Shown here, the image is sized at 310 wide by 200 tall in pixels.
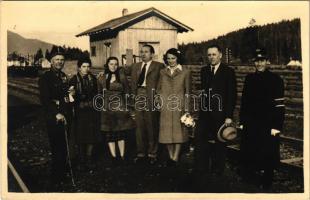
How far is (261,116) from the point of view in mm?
4059

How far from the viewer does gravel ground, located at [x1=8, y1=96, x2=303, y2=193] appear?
13.9 feet

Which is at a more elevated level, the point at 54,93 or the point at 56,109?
the point at 54,93

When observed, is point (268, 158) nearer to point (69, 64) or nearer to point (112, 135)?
point (112, 135)

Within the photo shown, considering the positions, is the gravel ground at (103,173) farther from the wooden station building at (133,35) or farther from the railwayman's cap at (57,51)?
the wooden station building at (133,35)

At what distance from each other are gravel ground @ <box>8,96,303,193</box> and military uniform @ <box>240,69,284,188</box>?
209mm

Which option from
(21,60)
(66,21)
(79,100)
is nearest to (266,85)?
(79,100)

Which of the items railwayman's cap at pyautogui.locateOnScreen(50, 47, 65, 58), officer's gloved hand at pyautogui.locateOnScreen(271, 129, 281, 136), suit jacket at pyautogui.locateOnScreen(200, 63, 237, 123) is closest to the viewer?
officer's gloved hand at pyautogui.locateOnScreen(271, 129, 281, 136)

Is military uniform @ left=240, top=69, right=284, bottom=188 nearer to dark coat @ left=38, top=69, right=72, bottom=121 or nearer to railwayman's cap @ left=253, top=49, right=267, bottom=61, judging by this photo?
railwayman's cap @ left=253, top=49, right=267, bottom=61

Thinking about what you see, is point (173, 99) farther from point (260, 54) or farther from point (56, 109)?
point (56, 109)

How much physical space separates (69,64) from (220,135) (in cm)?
178

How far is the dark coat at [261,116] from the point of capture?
4.01 m

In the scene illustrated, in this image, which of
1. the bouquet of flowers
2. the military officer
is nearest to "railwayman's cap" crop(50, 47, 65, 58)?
the military officer

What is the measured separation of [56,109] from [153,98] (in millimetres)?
1047

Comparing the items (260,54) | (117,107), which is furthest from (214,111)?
(117,107)
